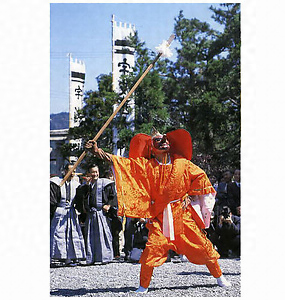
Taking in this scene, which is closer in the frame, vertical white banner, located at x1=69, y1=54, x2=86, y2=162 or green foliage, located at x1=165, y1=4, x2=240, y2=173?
vertical white banner, located at x1=69, y1=54, x2=86, y2=162

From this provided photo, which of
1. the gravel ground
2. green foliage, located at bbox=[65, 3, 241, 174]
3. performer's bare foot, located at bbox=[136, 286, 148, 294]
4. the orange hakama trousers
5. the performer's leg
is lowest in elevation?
the gravel ground

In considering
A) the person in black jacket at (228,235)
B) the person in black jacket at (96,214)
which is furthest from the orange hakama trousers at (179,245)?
the person in black jacket at (228,235)

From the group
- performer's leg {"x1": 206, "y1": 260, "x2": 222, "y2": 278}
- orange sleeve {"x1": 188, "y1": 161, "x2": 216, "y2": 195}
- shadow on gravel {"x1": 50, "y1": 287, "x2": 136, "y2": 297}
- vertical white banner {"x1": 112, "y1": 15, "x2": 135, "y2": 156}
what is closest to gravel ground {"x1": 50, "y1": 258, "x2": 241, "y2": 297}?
shadow on gravel {"x1": 50, "y1": 287, "x2": 136, "y2": 297}

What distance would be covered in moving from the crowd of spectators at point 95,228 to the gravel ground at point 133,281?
0.21m

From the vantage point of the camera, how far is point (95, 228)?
5.81 m

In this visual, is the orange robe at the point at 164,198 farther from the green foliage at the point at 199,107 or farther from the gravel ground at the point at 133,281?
the green foliage at the point at 199,107

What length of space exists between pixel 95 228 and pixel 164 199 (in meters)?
2.03

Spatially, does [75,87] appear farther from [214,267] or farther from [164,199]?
[214,267]

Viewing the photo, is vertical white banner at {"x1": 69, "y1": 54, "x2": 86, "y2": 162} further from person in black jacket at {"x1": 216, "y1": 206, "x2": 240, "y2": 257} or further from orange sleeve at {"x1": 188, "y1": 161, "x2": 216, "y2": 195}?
orange sleeve at {"x1": 188, "y1": 161, "x2": 216, "y2": 195}

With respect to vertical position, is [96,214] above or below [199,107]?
below

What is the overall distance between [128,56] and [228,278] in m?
5.89

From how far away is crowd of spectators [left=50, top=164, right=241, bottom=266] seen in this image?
5688 mm

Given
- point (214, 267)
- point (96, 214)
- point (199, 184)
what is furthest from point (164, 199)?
point (96, 214)

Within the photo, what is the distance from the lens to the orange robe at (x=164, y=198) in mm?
3967
